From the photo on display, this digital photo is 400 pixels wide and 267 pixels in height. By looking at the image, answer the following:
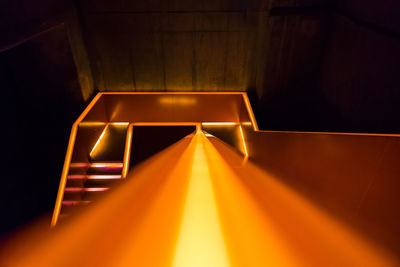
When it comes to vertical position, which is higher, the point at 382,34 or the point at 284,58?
the point at 284,58

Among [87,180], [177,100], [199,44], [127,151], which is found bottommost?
[87,180]

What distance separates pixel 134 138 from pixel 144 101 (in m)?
0.73

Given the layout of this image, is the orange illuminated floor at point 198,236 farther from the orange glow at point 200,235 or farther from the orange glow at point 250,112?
the orange glow at point 250,112

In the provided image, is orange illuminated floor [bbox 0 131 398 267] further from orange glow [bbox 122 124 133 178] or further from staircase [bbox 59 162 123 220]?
orange glow [bbox 122 124 133 178]

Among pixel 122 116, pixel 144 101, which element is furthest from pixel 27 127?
pixel 144 101

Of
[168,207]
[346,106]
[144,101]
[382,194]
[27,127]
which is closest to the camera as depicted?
[168,207]

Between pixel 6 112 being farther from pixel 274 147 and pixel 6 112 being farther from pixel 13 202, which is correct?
pixel 274 147

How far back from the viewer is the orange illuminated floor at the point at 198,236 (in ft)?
2.04

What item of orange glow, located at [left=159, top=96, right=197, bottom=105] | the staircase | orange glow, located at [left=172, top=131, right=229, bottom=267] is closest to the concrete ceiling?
orange glow, located at [left=159, top=96, right=197, bottom=105]

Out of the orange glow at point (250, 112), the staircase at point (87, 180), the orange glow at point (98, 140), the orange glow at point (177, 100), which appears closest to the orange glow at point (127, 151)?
the staircase at point (87, 180)

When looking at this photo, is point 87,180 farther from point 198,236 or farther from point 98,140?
point 198,236

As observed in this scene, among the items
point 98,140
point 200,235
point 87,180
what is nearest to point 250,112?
point 98,140

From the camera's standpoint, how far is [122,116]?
4523 mm

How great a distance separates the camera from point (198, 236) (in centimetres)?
68
